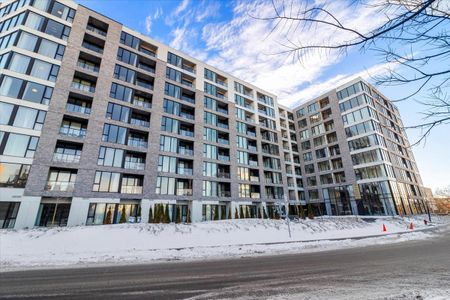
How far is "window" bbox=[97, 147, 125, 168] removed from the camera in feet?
77.6

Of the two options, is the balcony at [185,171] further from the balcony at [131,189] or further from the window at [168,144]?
the balcony at [131,189]

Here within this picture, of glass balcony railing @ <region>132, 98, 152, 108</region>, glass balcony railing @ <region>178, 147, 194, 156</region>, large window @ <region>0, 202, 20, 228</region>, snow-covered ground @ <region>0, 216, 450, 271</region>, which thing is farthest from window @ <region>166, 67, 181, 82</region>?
large window @ <region>0, 202, 20, 228</region>

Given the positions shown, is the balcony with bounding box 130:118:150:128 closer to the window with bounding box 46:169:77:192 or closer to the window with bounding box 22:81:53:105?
the window with bounding box 22:81:53:105

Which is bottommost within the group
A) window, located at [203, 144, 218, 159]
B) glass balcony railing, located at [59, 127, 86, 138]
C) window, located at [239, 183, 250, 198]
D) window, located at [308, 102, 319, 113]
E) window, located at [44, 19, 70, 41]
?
window, located at [239, 183, 250, 198]

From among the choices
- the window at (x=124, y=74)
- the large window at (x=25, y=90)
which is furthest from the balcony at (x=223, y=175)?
the large window at (x=25, y=90)

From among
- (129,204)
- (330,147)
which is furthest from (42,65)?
(330,147)

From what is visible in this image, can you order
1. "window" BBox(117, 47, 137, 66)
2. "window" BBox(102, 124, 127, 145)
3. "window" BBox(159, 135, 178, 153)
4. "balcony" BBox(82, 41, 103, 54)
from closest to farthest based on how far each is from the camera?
"window" BBox(102, 124, 127, 145)
"balcony" BBox(82, 41, 103, 54)
"window" BBox(117, 47, 137, 66)
"window" BBox(159, 135, 178, 153)

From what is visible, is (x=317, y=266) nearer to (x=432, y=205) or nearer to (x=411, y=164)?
(x=411, y=164)

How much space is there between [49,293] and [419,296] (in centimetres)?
889

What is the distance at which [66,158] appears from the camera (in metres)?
21.8

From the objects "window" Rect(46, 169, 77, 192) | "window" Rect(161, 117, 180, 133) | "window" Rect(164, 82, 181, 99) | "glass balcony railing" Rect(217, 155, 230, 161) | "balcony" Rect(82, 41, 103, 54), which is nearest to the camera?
"window" Rect(46, 169, 77, 192)

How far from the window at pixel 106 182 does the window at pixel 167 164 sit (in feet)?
17.7

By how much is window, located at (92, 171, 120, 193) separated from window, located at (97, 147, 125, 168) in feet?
3.47

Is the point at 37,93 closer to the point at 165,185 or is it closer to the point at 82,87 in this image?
the point at 82,87
